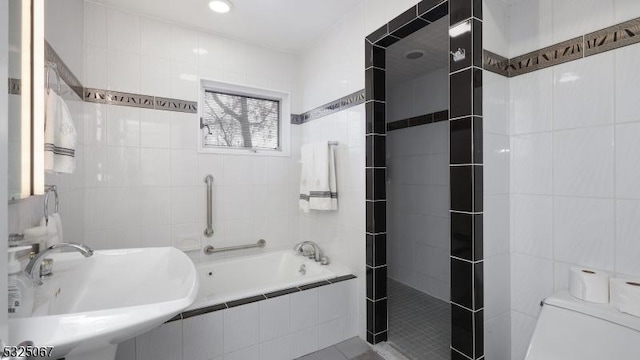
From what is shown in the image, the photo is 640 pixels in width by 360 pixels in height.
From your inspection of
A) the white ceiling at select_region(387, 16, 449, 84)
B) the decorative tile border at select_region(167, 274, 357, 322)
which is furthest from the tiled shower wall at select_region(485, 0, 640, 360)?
the decorative tile border at select_region(167, 274, 357, 322)

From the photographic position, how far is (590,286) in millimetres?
1210

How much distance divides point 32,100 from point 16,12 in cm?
26

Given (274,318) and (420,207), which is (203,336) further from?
(420,207)

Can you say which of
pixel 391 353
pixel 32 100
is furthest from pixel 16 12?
pixel 391 353

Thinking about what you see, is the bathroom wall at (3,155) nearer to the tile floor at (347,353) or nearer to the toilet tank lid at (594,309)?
the tile floor at (347,353)

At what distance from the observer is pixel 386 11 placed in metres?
1.86

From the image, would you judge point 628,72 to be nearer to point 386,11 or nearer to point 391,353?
point 386,11

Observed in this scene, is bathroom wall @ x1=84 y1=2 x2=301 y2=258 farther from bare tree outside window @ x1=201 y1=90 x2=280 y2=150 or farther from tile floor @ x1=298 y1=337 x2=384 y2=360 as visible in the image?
tile floor @ x1=298 y1=337 x2=384 y2=360

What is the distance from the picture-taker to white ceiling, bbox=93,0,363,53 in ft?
6.75

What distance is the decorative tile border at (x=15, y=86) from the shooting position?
75 cm

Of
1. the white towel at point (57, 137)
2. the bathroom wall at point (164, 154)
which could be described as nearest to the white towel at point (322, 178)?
the bathroom wall at point (164, 154)

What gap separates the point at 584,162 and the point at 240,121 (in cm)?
253

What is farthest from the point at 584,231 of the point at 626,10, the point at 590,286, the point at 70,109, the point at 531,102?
the point at 70,109

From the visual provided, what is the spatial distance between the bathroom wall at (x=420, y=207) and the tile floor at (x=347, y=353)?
1243 mm
